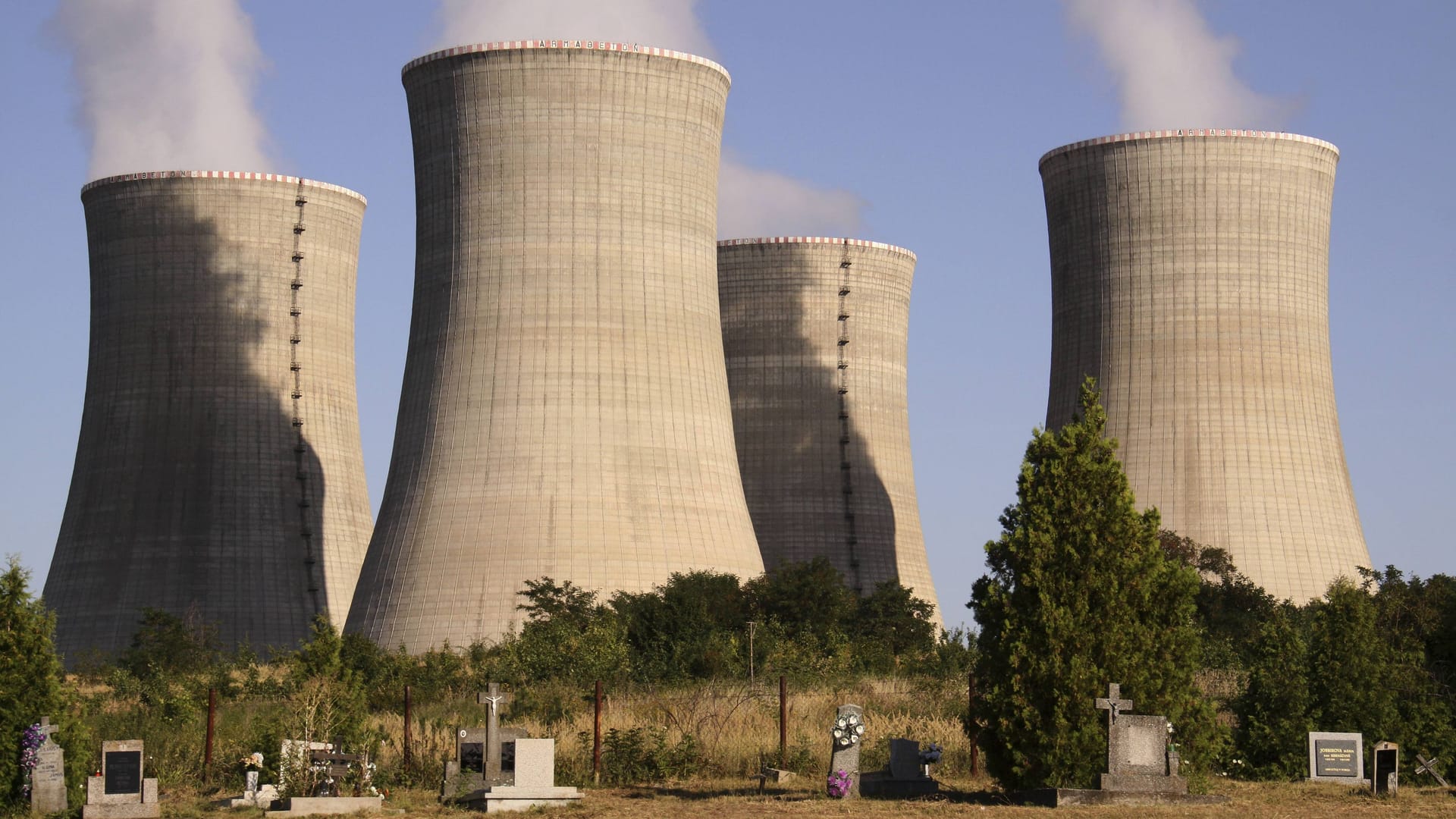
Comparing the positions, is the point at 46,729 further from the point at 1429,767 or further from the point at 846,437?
the point at 846,437

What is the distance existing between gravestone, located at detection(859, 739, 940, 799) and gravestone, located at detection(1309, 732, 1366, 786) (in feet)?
11.6

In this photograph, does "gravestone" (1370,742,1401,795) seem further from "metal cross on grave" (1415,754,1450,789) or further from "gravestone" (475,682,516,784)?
"gravestone" (475,682,516,784)

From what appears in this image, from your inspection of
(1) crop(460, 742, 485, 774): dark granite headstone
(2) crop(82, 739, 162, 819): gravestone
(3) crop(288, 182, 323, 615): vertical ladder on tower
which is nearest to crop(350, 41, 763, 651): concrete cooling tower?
(3) crop(288, 182, 323, 615): vertical ladder on tower

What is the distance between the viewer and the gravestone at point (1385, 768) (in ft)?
59.6

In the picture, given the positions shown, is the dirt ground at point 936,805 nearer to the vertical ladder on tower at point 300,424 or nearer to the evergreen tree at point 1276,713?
the evergreen tree at point 1276,713

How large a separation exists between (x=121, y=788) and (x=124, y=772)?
0.40ft

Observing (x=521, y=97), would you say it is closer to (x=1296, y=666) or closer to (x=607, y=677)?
(x=607, y=677)

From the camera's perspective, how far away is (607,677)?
26672mm

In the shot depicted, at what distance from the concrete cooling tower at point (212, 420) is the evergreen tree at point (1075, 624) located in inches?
1077

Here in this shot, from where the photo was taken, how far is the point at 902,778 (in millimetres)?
18062

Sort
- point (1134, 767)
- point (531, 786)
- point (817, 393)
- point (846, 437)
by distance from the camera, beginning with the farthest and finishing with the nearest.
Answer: point (817, 393), point (846, 437), point (531, 786), point (1134, 767)

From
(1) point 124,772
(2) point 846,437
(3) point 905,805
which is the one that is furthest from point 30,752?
(2) point 846,437

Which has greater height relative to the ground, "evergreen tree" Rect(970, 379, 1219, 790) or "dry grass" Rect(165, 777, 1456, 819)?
"evergreen tree" Rect(970, 379, 1219, 790)

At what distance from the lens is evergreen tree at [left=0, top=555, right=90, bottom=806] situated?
1733 centimetres
